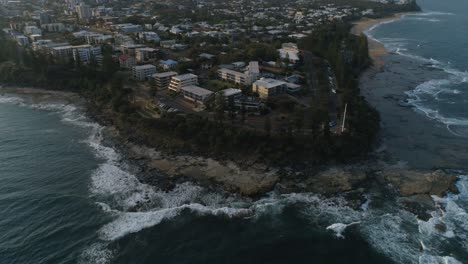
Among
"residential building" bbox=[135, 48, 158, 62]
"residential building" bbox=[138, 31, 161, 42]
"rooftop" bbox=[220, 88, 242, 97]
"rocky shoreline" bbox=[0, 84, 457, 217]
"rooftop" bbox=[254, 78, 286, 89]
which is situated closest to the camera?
"rocky shoreline" bbox=[0, 84, 457, 217]

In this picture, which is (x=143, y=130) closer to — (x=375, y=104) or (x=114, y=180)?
(x=114, y=180)

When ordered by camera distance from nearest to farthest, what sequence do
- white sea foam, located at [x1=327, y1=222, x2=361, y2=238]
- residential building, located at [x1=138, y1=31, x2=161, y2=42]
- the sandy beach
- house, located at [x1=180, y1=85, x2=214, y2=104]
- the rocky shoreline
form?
white sea foam, located at [x1=327, y1=222, x2=361, y2=238] < the rocky shoreline < house, located at [x1=180, y1=85, x2=214, y2=104] < the sandy beach < residential building, located at [x1=138, y1=31, x2=161, y2=42]

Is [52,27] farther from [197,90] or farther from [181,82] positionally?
[197,90]

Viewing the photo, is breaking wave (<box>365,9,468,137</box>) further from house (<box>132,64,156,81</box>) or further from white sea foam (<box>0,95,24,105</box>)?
white sea foam (<box>0,95,24,105</box>)

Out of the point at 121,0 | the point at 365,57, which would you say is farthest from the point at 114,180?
the point at 121,0

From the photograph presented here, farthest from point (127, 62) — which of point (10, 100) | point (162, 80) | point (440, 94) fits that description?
point (440, 94)

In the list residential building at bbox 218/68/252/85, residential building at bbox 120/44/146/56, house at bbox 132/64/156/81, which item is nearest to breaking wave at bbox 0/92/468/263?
residential building at bbox 218/68/252/85
